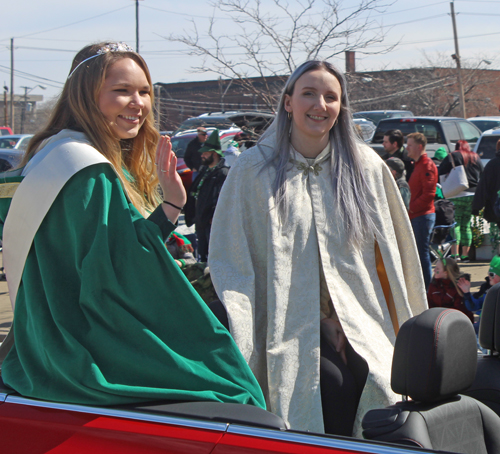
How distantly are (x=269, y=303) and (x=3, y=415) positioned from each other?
4.10 ft

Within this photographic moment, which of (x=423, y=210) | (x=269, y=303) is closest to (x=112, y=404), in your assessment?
(x=269, y=303)

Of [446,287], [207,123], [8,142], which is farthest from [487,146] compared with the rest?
[8,142]

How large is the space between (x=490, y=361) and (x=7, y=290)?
24.0 ft

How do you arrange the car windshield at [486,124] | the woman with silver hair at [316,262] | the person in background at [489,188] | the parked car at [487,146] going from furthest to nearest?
the car windshield at [486,124] < the parked car at [487,146] < the person in background at [489,188] < the woman with silver hair at [316,262]

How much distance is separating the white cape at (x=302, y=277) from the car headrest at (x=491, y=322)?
0.47 m

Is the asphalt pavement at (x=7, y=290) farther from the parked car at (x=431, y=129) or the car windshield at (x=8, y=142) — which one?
the car windshield at (x=8, y=142)

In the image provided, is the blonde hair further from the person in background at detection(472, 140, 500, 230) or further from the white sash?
the person in background at detection(472, 140, 500, 230)

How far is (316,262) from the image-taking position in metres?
2.87

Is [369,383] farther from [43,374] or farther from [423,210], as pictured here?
[423,210]

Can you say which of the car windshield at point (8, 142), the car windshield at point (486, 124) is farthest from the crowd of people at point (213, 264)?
the car windshield at point (8, 142)

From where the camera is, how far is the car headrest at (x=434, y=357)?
184 cm

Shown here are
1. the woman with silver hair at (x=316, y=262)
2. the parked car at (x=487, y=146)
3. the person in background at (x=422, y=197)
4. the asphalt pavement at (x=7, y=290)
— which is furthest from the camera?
the parked car at (x=487, y=146)

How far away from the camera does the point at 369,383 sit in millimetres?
2668

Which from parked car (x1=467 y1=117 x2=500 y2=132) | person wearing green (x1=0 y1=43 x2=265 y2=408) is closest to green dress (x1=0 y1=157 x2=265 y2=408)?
person wearing green (x1=0 y1=43 x2=265 y2=408)
